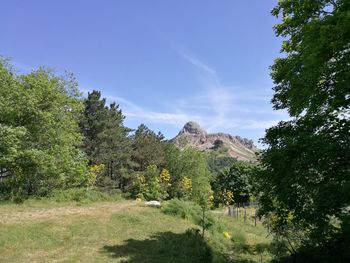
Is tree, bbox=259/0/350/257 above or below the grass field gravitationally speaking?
above

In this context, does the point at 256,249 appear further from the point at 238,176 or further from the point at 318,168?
the point at 238,176

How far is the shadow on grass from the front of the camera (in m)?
10.6

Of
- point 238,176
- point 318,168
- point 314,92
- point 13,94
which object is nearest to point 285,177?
Result: point 318,168

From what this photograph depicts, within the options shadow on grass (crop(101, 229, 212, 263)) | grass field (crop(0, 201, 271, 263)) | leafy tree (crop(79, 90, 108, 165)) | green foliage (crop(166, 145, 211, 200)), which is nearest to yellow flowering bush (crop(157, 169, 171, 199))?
grass field (crop(0, 201, 271, 263))

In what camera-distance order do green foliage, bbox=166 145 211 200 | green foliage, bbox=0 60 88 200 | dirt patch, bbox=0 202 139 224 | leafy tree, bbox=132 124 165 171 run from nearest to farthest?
dirt patch, bbox=0 202 139 224, green foliage, bbox=0 60 88 200, leafy tree, bbox=132 124 165 171, green foliage, bbox=166 145 211 200

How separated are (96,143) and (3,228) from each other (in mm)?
25040

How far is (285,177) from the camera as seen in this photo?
878 cm

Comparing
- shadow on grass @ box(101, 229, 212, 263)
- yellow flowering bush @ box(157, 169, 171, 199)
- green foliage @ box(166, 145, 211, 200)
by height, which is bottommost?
shadow on grass @ box(101, 229, 212, 263)

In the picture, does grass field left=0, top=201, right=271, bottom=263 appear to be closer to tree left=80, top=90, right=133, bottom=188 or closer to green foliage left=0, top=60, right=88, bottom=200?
green foliage left=0, top=60, right=88, bottom=200

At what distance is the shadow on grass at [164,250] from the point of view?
10562mm

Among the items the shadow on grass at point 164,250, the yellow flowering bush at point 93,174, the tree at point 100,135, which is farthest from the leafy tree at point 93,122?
the shadow on grass at point 164,250

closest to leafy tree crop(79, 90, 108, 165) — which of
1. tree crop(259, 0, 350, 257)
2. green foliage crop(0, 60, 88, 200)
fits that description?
green foliage crop(0, 60, 88, 200)

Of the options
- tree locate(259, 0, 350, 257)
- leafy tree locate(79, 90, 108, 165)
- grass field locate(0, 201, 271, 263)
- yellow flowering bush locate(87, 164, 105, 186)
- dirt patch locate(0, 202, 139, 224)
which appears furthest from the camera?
leafy tree locate(79, 90, 108, 165)

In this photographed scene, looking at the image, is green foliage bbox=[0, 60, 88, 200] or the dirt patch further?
green foliage bbox=[0, 60, 88, 200]
